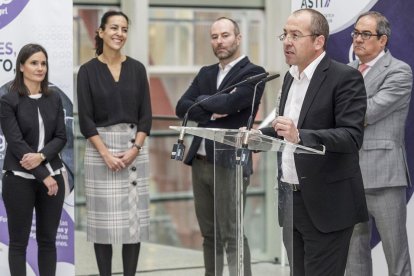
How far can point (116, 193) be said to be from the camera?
543 centimetres

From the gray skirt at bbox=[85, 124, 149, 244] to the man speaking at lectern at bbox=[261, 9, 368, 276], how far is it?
5.62 feet

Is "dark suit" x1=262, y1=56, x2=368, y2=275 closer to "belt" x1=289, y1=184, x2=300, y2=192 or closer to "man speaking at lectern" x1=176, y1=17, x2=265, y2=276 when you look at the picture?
"belt" x1=289, y1=184, x2=300, y2=192

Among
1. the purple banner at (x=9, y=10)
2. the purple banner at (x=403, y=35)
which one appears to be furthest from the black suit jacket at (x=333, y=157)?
the purple banner at (x=9, y=10)

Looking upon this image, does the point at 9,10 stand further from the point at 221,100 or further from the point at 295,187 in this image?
the point at 295,187

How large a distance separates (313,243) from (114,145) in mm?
1893

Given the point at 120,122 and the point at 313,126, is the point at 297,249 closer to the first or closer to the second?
the point at 313,126

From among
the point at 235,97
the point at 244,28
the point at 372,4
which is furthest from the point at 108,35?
the point at 244,28

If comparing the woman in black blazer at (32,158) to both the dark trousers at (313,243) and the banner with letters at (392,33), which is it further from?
the dark trousers at (313,243)

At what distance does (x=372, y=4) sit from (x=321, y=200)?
1.71 metres

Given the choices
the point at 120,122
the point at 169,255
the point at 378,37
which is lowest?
the point at 169,255

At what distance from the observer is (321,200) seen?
381 cm

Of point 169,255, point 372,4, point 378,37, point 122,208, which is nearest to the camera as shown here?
point 378,37

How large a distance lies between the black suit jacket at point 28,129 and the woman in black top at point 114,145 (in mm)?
210

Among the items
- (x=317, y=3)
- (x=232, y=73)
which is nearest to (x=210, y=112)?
(x=232, y=73)
